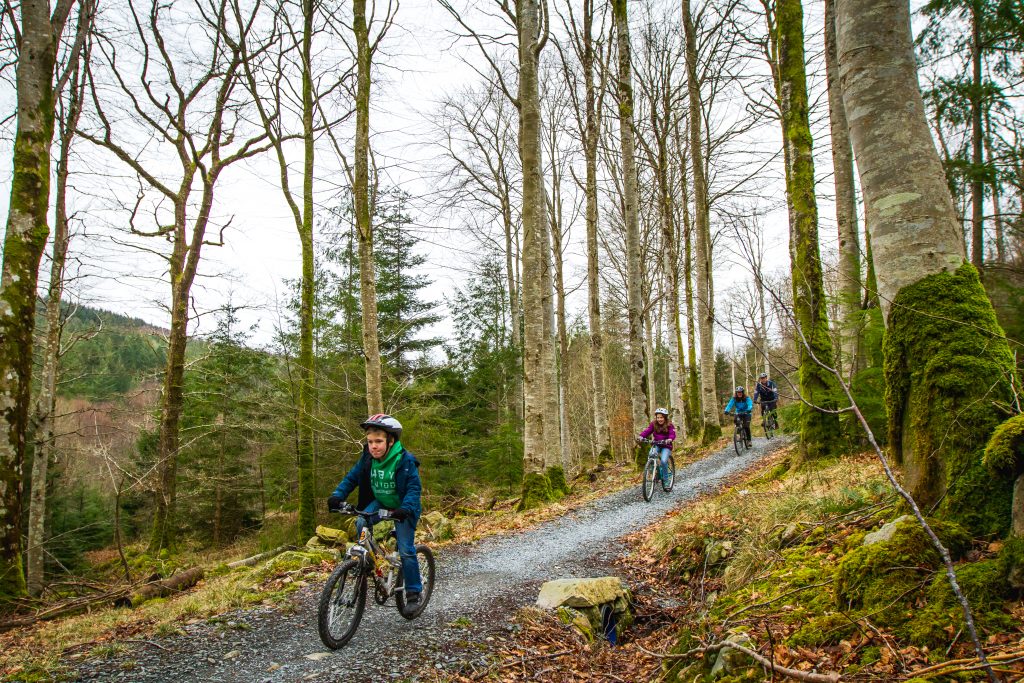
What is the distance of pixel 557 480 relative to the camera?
12172mm

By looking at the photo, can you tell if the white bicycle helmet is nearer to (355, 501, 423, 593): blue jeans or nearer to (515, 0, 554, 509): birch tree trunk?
(355, 501, 423, 593): blue jeans

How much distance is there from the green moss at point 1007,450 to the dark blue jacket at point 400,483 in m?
4.06

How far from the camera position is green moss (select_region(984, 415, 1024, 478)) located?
2.64 meters

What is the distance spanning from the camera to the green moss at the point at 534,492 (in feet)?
37.0

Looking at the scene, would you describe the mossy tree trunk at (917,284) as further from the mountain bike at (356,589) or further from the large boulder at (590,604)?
the mountain bike at (356,589)

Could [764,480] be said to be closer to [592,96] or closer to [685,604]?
[685,604]

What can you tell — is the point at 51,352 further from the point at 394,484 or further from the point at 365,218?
the point at 394,484

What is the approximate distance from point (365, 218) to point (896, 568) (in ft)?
34.5

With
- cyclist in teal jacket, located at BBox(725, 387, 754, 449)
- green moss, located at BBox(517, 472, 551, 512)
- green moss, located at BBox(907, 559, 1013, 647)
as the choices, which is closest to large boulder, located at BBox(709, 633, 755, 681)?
green moss, located at BBox(907, 559, 1013, 647)

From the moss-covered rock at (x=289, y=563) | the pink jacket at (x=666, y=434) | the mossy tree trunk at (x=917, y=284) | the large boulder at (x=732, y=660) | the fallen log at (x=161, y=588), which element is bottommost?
the fallen log at (x=161, y=588)

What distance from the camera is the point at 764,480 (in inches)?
344

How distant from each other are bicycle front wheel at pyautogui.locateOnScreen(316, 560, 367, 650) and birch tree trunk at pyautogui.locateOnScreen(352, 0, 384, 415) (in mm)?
5794

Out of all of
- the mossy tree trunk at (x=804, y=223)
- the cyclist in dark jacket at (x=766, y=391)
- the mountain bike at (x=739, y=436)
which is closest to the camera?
the mossy tree trunk at (x=804, y=223)

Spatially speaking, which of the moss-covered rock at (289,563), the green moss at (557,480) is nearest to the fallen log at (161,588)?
the moss-covered rock at (289,563)
